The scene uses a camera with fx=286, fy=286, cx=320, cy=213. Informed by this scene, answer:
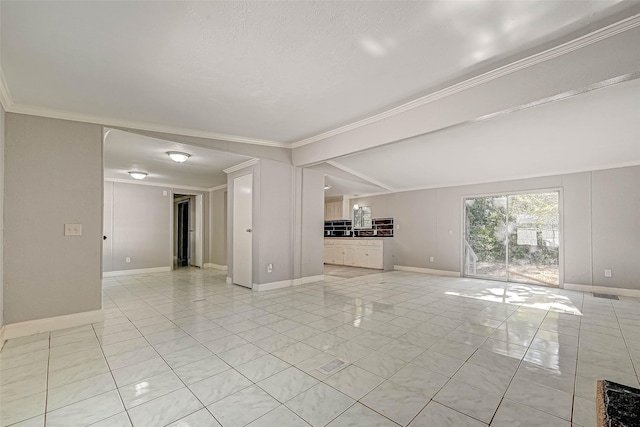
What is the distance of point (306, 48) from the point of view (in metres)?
2.27

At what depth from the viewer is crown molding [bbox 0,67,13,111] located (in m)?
2.64

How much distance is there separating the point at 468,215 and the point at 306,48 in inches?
231

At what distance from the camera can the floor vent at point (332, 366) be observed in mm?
2184

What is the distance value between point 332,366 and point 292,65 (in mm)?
2541

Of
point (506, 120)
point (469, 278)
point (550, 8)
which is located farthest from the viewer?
point (469, 278)

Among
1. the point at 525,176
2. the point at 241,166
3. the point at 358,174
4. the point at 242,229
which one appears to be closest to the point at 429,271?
the point at 525,176

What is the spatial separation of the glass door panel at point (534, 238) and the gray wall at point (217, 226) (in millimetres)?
6915

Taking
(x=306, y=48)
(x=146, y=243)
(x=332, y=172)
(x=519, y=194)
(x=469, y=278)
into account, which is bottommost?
(x=469, y=278)

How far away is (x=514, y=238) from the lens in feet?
19.7

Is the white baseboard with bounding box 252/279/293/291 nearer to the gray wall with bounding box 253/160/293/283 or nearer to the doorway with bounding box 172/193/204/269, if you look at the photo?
the gray wall with bounding box 253/160/293/283

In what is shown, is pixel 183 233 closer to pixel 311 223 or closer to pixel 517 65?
pixel 311 223

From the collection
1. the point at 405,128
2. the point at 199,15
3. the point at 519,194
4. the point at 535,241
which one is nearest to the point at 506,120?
the point at 405,128

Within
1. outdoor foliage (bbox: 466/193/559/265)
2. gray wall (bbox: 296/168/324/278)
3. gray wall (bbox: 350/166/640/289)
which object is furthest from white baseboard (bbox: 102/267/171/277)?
outdoor foliage (bbox: 466/193/559/265)

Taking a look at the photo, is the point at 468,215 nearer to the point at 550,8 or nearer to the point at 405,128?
the point at 405,128
